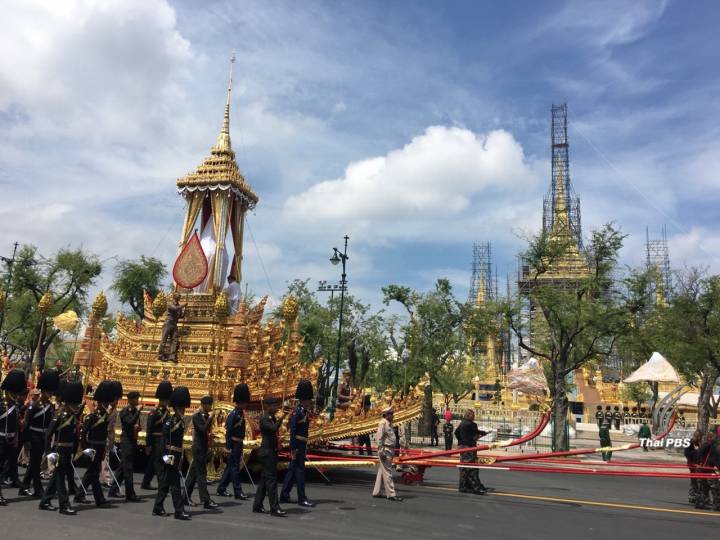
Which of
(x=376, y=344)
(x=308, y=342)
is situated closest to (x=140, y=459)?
(x=376, y=344)

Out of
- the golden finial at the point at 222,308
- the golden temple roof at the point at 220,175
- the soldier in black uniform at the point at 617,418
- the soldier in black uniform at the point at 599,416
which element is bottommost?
the soldier in black uniform at the point at 617,418

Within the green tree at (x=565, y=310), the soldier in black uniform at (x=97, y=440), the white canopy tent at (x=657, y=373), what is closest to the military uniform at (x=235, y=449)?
the soldier in black uniform at (x=97, y=440)

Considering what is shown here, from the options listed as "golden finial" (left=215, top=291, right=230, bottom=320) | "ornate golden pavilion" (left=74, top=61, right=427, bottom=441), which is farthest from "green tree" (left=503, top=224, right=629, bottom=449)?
"golden finial" (left=215, top=291, right=230, bottom=320)

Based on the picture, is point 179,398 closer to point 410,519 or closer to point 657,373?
point 410,519

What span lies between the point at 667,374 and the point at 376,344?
48.4ft

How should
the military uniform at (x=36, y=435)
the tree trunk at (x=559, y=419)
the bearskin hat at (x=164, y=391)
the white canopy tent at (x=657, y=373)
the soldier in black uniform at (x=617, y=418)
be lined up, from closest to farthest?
the military uniform at (x=36, y=435) < the bearskin hat at (x=164, y=391) < the tree trunk at (x=559, y=419) < the white canopy tent at (x=657, y=373) < the soldier in black uniform at (x=617, y=418)

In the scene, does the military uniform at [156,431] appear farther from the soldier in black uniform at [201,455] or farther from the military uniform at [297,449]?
the military uniform at [297,449]

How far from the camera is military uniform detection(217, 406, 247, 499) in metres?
9.59

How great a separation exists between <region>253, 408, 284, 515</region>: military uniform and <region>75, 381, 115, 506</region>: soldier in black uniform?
7.93 feet

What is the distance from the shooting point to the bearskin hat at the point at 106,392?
9.00 m

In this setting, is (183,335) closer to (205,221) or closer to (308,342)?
(205,221)

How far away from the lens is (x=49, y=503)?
8188 millimetres

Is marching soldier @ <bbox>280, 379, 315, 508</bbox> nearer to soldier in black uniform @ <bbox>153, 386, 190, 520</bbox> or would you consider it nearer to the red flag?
soldier in black uniform @ <bbox>153, 386, 190, 520</bbox>

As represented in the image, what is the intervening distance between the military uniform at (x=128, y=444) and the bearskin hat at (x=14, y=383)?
5.65 feet
